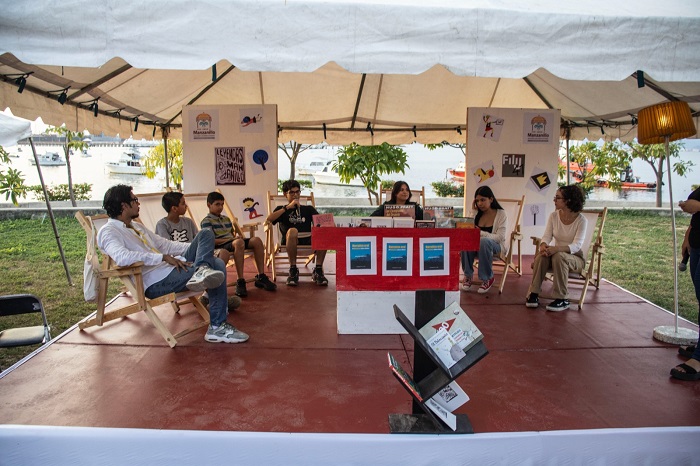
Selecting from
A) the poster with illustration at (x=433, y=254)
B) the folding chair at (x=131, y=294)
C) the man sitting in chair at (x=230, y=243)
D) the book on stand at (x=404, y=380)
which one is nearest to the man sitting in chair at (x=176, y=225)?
the man sitting in chair at (x=230, y=243)

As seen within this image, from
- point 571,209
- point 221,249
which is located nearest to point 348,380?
point 221,249

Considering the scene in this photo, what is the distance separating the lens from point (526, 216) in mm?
6965

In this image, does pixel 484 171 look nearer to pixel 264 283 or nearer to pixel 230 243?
pixel 264 283

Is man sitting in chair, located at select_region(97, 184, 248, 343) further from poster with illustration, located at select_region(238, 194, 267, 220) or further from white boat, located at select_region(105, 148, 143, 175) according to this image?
white boat, located at select_region(105, 148, 143, 175)

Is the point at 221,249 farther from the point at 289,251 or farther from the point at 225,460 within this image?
the point at 225,460

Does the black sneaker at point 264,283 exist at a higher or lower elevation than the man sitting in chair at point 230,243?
lower

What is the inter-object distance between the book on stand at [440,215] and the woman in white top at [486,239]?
112 cm

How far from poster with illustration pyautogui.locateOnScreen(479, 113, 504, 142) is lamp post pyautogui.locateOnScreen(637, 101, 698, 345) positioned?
121 inches

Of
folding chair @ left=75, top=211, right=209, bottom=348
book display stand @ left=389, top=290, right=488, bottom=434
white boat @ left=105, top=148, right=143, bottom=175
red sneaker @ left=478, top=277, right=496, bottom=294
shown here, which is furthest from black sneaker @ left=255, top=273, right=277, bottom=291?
white boat @ left=105, top=148, right=143, bottom=175

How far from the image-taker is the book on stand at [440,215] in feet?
12.7

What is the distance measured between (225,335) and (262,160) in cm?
356

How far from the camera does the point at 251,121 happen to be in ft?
21.8

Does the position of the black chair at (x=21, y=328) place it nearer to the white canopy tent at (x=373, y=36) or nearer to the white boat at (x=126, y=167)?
the white canopy tent at (x=373, y=36)

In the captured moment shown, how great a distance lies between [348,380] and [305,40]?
2.00 metres
